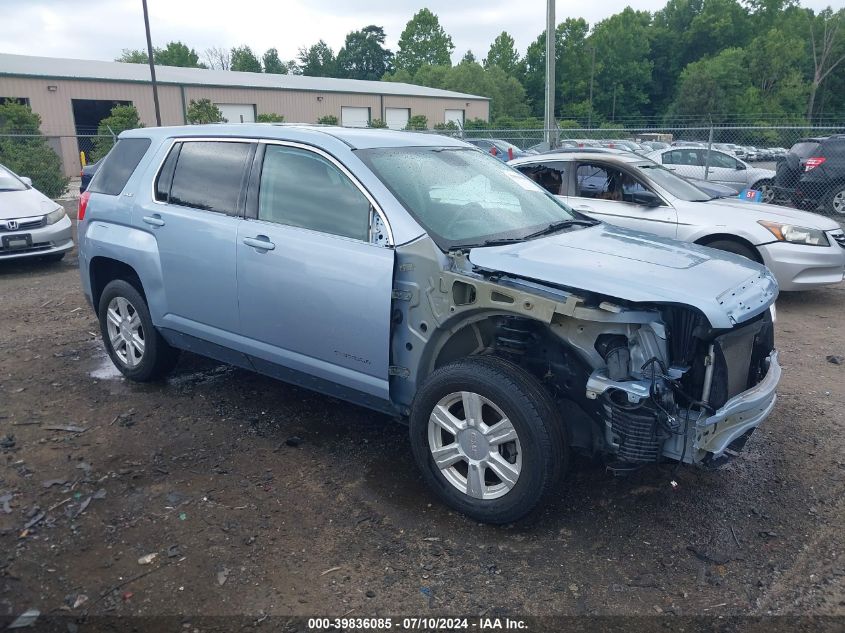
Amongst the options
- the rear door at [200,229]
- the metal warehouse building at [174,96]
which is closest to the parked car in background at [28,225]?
the rear door at [200,229]

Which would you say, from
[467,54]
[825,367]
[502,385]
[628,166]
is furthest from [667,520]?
[467,54]

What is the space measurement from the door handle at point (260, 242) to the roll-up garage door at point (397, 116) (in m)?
40.3

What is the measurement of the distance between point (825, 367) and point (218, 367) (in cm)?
498

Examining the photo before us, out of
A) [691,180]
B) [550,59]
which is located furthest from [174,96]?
[691,180]

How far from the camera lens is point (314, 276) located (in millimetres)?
3836

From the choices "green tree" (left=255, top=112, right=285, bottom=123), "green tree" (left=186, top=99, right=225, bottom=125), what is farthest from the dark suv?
"green tree" (left=255, top=112, right=285, bottom=123)

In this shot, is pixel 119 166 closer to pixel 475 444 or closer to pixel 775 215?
pixel 475 444

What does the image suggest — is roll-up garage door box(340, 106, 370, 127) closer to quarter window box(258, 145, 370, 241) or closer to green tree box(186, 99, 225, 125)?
green tree box(186, 99, 225, 125)

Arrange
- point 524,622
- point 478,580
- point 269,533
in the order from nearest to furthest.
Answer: point 524,622
point 478,580
point 269,533

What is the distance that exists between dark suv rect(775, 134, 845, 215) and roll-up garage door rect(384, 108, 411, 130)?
1252 inches

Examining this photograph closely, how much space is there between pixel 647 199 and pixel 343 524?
5.45m

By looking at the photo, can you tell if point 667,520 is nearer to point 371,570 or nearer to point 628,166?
point 371,570

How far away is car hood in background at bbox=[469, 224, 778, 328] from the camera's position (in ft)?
9.86

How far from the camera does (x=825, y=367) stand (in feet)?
18.4
